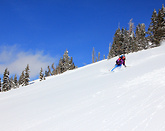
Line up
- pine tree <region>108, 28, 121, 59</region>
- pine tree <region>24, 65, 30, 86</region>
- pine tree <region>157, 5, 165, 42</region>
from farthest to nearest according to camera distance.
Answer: pine tree <region>24, 65, 30, 86</region>, pine tree <region>108, 28, 121, 59</region>, pine tree <region>157, 5, 165, 42</region>

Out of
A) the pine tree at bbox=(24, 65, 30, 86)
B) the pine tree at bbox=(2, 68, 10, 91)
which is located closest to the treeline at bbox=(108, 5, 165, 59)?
the pine tree at bbox=(24, 65, 30, 86)

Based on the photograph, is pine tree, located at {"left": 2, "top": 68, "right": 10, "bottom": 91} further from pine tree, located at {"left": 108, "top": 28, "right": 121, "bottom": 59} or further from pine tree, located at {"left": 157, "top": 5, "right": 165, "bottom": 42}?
pine tree, located at {"left": 157, "top": 5, "right": 165, "bottom": 42}

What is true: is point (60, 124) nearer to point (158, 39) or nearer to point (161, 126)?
point (161, 126)

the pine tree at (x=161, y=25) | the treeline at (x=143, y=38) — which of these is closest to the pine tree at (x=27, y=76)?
the treeline at (x=143, y=38)

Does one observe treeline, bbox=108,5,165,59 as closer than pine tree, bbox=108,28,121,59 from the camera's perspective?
Yes

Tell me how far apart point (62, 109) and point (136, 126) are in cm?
296

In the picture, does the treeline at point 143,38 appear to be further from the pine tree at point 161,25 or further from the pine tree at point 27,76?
the pine tree at point 27,76

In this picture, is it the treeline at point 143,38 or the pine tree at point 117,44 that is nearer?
the treeline at point 143,38

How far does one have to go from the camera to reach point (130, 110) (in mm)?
3684

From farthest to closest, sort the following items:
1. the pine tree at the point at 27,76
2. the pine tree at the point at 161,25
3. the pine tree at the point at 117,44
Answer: the pine tree at the point at 27,76, the pine tree at the point at 117,44, the pine tree at the point at 161,25

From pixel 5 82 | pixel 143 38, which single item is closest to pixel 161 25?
pixel 143 38

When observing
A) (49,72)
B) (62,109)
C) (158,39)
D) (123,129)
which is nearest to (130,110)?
(123,129)

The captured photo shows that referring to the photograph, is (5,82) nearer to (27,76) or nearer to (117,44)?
(27,76)

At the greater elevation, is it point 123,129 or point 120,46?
point 120,46
